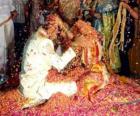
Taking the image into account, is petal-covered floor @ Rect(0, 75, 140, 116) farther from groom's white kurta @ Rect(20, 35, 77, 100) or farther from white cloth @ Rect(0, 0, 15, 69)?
white cloth @ Rect(0, 0, 15, 69)

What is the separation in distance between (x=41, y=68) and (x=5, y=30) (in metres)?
0.86

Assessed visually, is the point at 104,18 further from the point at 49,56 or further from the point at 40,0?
the point at 49,56

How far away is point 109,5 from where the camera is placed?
4.63 meters

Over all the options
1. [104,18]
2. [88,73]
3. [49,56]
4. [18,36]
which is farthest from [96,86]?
[18,36]

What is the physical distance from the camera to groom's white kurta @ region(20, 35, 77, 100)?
3.93m

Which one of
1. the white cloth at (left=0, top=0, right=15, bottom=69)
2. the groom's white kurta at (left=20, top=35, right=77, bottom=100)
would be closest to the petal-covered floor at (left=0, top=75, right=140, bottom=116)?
the groom's white kurta at (left=20, top=35, right=77, bottom=100)

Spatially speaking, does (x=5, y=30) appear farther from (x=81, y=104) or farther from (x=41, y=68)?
(x=81, y=104)

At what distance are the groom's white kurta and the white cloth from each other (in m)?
0.70

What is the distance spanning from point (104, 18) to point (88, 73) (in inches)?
29.5

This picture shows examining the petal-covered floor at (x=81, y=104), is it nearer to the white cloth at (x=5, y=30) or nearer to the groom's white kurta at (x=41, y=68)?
the groom's white kurta at (x=41, y=68)

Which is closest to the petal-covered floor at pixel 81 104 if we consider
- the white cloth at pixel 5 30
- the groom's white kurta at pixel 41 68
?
the groom's white kurta at pixel 41 68

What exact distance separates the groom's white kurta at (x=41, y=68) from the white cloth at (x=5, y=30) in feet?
2.30

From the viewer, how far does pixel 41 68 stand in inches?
157

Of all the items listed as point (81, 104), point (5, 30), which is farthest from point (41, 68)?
point (5, 30)
